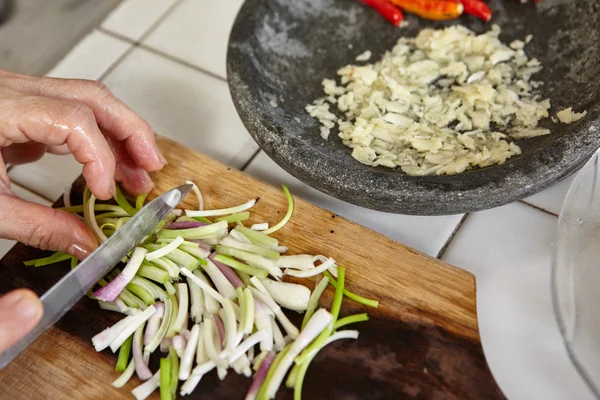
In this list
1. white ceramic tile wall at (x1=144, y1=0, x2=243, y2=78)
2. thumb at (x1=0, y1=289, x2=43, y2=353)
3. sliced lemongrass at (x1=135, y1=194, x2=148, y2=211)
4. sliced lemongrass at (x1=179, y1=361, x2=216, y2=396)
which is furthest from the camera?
white ceramic tile wall at (x1=144, y1=0, x2=243, y2=78)

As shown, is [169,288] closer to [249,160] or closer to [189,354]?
[189,354]

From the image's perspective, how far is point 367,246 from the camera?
945 mm

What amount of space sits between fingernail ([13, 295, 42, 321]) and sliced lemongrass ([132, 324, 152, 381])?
6.7 inches

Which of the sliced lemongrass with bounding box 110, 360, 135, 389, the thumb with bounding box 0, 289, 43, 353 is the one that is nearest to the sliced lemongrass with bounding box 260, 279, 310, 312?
the sliced lemongrass with bounding box 110, 360, 135, 389

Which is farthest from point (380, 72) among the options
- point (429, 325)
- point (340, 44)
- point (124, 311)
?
point (124, 311)

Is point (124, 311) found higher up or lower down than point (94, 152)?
lower down

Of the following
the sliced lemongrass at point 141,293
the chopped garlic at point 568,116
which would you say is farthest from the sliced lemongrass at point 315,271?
the chopped garlic at point 568,116

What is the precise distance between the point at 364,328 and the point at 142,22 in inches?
41.9

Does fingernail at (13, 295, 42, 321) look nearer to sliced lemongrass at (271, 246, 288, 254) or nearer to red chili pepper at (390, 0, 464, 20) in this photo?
sliced lemongrass at (271, 246, 288, 254)

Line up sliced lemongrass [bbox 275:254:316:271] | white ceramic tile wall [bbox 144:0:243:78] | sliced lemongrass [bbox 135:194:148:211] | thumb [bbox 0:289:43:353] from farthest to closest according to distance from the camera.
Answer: white ceramic tile wall [bbox 144:0:243:78], sliced lemongrass [bbox 135:194:148:211], sliced lemongrass [bbox 275:254:316:271], thumb [bbox 0:289:43:353]

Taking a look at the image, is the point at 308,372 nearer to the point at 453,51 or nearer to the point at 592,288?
the point at 592,288

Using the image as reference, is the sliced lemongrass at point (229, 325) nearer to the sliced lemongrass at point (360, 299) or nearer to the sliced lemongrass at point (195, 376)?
the sliced lemongrass at point (195, 376)

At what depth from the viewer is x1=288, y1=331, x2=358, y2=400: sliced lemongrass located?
31.6 inches

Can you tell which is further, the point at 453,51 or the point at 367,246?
the point at 453,51
